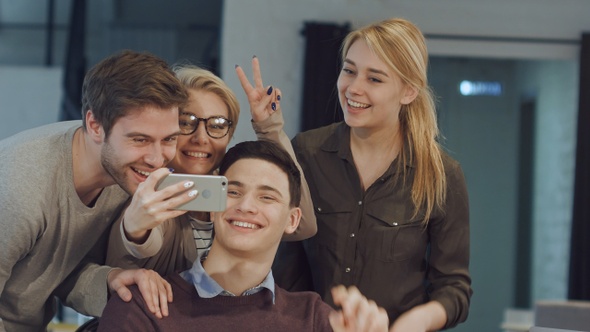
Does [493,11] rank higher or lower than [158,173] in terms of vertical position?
higher

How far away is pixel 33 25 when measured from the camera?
768 centimetres

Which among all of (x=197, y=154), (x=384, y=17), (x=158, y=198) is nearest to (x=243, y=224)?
(x=197, y=154)

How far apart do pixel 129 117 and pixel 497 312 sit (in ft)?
17.2

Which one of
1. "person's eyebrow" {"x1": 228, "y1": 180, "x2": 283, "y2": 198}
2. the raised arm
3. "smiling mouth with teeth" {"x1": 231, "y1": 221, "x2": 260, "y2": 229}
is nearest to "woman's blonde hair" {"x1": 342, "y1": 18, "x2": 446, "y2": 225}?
the raised arm

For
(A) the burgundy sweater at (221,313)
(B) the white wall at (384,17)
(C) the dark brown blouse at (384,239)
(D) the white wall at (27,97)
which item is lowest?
(A) the burgundy sweater at (221,313)

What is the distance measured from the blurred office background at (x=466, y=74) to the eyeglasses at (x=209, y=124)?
10.3ft

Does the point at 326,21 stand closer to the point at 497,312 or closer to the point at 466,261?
the point at 497,312

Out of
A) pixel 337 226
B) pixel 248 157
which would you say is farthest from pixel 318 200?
pixel 248 157

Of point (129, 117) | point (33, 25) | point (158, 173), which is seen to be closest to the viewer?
point (158, 173)

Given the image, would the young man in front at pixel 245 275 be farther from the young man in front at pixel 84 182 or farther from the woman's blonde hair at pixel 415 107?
the woman's blonde hair at pixel 415 107

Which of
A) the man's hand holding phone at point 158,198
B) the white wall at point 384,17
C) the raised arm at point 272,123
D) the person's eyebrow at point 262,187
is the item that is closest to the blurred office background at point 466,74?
the white wall at point 384,17

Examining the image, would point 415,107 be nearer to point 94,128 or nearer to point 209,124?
point 209,124

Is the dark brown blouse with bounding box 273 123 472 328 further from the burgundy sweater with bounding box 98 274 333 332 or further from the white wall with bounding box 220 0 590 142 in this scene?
the white wall with bounding box 220 0 590 142

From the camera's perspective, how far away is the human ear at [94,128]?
2018mm
